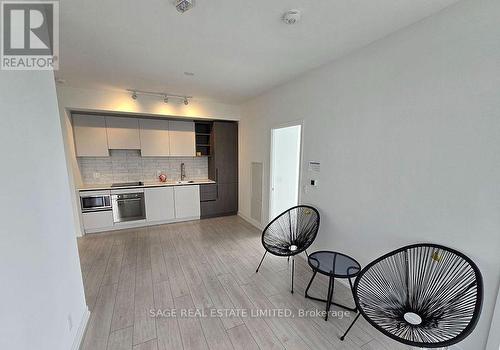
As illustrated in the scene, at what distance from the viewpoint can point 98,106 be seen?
11.3 feet

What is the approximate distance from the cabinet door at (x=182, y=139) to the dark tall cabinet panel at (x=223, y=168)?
0.48 m

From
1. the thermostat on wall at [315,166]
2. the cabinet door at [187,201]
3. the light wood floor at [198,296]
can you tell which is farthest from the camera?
the cabinet door at [187,201]

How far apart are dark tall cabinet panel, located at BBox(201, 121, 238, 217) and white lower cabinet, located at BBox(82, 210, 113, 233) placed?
183 cm

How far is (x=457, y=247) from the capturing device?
1.46 meters

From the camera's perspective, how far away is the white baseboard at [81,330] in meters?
1.53

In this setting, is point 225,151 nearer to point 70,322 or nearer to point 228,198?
point 228,198

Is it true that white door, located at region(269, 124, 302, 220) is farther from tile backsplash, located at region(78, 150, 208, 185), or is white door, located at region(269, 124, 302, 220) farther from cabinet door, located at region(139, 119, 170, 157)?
cabinet door, located at region(139, 119, 170, 157)

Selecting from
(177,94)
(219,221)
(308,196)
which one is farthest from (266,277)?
(177,94)

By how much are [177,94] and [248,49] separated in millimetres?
2192

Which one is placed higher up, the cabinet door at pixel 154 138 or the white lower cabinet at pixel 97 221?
the cabinet door at pixel 154 138

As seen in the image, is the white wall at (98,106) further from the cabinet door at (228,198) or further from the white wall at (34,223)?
the white wall at (34,223)

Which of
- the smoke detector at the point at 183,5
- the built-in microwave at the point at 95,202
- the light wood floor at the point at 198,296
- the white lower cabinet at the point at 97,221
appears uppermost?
the smoke detector at the point at 183,5

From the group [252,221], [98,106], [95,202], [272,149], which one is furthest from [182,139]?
[252,221]

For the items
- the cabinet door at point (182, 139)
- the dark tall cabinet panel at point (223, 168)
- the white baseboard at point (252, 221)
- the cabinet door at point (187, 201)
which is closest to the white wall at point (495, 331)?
the white baseboard at point (252, 221)
